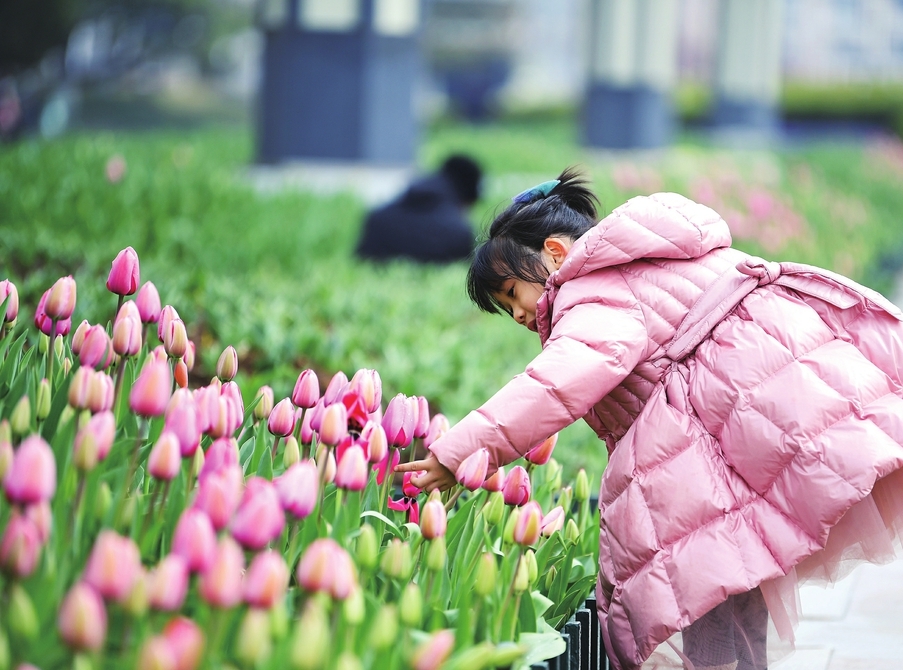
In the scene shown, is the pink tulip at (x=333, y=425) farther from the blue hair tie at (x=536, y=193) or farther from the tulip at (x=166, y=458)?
the blue hair tie at (x=536, y=193)

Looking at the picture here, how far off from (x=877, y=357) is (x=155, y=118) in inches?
1171

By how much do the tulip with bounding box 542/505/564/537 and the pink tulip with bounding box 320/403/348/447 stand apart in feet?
1.69

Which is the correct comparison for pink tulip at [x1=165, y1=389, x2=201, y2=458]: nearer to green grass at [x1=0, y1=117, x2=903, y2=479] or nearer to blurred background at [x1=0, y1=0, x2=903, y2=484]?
blurred background at [x1=0, y1=0, x2=903, y2=484]

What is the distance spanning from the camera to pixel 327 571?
132cm

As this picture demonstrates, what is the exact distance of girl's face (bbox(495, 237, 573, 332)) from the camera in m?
2.26

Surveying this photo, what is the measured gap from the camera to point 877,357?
2.08 m

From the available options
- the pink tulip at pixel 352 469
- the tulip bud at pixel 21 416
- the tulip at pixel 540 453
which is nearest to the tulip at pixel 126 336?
the tulip bud at pixel 21 416

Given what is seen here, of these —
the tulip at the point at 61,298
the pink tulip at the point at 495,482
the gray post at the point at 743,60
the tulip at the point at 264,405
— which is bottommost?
the gray post at the point at 743,60

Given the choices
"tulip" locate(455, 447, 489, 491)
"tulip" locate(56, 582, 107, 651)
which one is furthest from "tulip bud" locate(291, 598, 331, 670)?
"tulip" locate(455, 447, 489, 491)

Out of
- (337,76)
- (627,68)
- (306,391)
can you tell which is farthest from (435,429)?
(627,68)

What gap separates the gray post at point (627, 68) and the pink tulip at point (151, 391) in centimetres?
1404

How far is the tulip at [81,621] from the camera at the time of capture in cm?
115

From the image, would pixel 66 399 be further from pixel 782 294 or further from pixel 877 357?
pixel 877 357

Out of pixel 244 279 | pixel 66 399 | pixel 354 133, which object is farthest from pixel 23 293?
pixel 354 133
